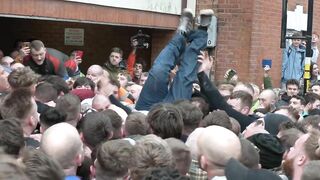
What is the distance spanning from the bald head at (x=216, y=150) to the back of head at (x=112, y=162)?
1.54 feet

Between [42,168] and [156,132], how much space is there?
1.93m

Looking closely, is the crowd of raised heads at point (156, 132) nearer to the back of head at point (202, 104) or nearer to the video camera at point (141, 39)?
the back of head at point (202, 104)

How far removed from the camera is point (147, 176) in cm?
326

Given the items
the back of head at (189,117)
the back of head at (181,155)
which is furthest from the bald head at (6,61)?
the back of head at (181,155)

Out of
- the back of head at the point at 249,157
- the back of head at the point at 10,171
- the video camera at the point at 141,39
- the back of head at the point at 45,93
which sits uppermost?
the video camera at the point at 141,39

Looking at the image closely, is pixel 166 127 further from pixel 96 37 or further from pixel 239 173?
pixel 96 37

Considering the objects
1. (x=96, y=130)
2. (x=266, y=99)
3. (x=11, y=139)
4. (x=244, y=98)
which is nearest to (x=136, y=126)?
(x=96, y=130)

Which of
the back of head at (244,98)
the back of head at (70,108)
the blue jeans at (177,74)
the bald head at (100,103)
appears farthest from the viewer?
the blue jeans at (177,74)

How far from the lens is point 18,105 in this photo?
16.0 ft

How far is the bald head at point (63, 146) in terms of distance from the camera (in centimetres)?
388

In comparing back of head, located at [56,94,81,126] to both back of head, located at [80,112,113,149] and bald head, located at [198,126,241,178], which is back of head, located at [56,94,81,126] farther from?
bald head, located at [198,126,241,178]

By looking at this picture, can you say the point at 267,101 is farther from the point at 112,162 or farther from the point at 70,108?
the point at 112,162

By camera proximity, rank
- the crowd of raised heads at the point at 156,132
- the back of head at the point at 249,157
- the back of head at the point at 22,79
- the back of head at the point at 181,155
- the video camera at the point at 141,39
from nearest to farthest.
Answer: the crowd of raised heads at the point at 156,132
the back of head at the point at 249,157
the back of head at the point at 181,155
the back of head at the point at 22,79
the video camera at the point at 141,39

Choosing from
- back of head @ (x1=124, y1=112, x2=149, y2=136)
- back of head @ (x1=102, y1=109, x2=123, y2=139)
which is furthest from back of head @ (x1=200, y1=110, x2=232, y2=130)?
back of head @ (x1=102, y1=109, x2=123, y2=139)
